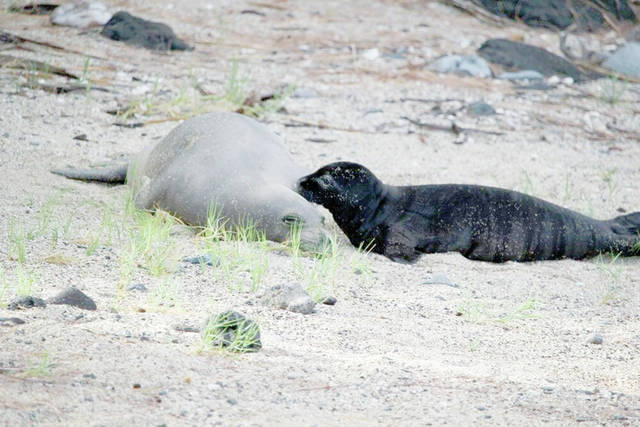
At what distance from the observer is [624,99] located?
355 inches

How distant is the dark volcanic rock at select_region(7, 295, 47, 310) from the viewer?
311 cm

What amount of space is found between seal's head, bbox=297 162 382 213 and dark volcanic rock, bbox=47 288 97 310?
213 cm

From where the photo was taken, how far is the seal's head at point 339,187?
519 centimetres

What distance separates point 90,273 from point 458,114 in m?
4.88

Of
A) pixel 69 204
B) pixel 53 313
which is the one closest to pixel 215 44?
pixel 69 204

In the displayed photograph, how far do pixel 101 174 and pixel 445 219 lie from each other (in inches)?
84.9

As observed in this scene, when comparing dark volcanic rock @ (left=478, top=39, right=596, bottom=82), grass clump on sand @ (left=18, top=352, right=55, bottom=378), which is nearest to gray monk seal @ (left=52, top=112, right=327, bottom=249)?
grass clump on sand @ (left=18, top=352, right=55, bottom=378)

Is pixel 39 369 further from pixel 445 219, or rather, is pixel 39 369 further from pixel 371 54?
pixel 371 54

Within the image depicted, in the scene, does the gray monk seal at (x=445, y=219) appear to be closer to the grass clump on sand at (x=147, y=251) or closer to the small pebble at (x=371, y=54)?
the grass clump on sand at (x=147, y=251)

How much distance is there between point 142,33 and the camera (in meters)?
9.01

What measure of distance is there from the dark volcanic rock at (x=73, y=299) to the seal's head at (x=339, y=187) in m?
2.13

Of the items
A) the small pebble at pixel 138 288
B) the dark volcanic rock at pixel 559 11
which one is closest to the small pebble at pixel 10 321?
the small pebble at pixel 138 288

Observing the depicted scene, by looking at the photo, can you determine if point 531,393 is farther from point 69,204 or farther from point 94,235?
point 69,204

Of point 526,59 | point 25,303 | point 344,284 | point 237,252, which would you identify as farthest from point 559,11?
point 25,303
